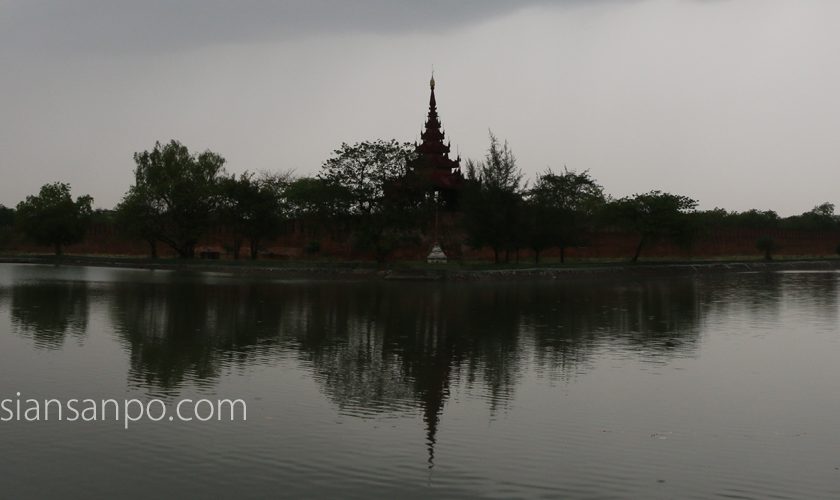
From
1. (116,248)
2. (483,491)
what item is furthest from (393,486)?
(116,248)

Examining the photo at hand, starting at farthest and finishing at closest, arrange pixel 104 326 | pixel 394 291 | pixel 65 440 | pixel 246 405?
1. pixel 394 291
2. pixel 104 326
3. pixel 246 405
4. pixel 65 440

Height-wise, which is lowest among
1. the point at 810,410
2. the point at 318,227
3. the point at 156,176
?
the point at 810,410

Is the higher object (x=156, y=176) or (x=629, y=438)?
(x=156, y=176)

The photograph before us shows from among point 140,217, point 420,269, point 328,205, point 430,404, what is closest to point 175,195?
point 140,217

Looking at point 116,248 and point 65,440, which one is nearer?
point 65,440

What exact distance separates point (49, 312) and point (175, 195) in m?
41.4

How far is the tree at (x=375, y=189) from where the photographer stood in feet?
177

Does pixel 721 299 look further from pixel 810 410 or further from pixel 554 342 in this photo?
pixel 810 410

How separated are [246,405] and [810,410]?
707cm

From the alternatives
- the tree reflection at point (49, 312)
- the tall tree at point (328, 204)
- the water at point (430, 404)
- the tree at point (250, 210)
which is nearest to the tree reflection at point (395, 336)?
the water at point (430, 404)

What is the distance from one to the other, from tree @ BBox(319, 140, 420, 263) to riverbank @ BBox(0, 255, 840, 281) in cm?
187

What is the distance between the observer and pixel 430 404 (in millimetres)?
10516

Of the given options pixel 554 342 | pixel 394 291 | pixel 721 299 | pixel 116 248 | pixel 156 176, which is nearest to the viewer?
pixel 554 342

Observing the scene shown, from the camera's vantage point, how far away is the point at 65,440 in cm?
841
